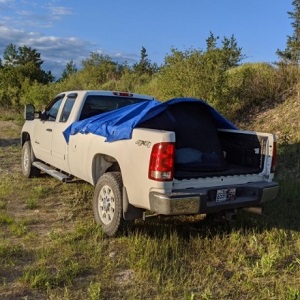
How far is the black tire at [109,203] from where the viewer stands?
498 cm

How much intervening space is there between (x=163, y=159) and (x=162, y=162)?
33 millimetres

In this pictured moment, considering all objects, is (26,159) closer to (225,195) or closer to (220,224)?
(220,224)

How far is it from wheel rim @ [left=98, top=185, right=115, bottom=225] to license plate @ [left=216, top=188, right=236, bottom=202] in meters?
1.29

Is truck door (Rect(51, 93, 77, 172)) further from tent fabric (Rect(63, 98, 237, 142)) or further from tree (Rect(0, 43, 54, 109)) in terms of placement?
tree (Rect(0, 43, 54, 109))

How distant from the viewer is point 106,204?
530 centimetres

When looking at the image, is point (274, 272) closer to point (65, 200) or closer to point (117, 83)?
point (65, 200)

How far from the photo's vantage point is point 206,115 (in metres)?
5.71

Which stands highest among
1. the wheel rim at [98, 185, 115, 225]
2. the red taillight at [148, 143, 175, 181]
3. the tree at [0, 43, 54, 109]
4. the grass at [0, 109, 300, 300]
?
the tree at [0, 43, 54, 109]

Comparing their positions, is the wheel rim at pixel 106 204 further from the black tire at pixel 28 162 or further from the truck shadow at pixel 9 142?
the truck shadow at pixel 9 142

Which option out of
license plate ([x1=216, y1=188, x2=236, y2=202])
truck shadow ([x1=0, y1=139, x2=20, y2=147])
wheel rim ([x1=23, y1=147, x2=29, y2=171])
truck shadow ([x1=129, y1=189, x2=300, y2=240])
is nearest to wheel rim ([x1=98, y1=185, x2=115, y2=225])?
truck shadow ([x1=129, y1=189, x2=300, y2=240])

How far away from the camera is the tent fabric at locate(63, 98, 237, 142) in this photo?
4.99m

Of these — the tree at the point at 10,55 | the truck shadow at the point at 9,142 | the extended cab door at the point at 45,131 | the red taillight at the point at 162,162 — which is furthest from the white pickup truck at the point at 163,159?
the tree at the point at 10,55

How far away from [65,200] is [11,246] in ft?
7.24

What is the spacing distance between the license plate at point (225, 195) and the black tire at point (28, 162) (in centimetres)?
473
